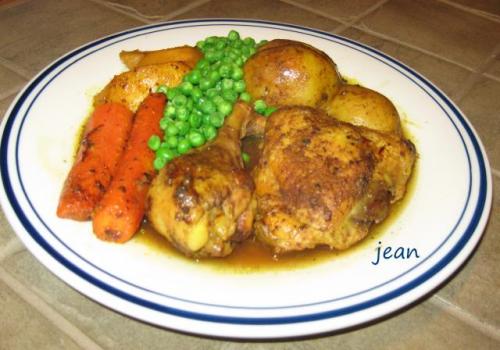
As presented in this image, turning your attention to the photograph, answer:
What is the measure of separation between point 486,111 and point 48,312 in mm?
3212

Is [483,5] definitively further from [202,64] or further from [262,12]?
[202,64]

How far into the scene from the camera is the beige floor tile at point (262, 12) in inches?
177

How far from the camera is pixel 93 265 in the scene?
2.14m

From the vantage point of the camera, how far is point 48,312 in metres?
2.26

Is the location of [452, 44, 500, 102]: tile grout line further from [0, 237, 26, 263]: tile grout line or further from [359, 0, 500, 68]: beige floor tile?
[0, 237, 26, 263]: tile grout line

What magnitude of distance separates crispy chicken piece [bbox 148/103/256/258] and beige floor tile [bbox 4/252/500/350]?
390 mm

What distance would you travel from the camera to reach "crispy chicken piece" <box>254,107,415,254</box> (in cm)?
232

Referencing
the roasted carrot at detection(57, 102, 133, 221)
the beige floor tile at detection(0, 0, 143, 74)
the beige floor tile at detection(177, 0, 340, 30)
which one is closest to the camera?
the roasted carrot at detection(57, 102, 133, 221)

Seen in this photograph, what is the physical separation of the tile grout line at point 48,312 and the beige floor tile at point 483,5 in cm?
465

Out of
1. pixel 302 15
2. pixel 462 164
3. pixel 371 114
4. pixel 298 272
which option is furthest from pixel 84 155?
pixel 302 15

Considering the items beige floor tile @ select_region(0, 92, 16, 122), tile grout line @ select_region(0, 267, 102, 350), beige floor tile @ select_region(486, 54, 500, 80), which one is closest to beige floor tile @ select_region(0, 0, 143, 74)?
beige floor tile @ select_region(0, 92, 16, 122)

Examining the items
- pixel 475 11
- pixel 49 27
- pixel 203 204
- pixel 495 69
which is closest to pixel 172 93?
pixel 203 204

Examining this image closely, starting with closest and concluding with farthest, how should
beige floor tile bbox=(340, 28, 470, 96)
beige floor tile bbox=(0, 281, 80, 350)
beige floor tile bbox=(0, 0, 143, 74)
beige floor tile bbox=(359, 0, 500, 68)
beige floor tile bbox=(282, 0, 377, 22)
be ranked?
beige floor tile bbox=(0, 281, 80, 350), beige floor tile bbox=(0, 0, 143, 74), beige floor tile bbox=(340, 28, 470, 96), beige floor tile bbox=(359, 0, 500, 68), beige floor tile bbox=(282, 0, 377, 22)

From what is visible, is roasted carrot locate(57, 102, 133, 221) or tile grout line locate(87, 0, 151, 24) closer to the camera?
roasted carrot locate(57, 102, 133, 221)
